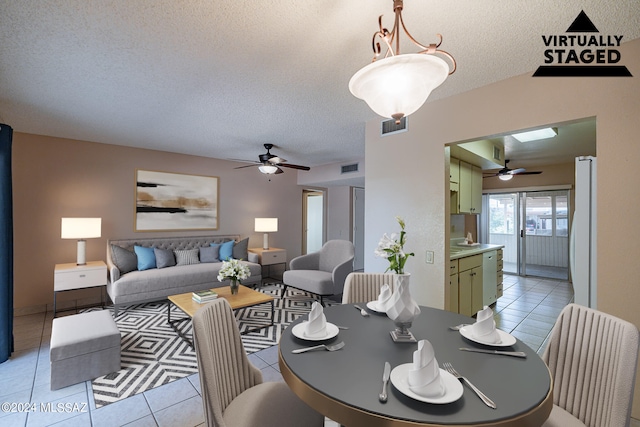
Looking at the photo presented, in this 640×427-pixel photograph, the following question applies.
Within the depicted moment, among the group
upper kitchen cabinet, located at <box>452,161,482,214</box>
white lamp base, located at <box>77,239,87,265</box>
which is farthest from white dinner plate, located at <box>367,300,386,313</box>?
white lamp base, located at <box>77,239,87,265</box>

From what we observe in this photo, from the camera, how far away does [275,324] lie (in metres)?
3.49

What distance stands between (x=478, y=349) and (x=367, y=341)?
1.53 feet

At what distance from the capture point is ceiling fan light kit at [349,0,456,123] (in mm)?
1201

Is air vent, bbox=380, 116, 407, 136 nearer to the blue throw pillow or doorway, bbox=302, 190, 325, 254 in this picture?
the blue throw pillow

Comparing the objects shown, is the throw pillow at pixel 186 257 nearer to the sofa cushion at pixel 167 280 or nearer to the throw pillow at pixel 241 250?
the sofa cushion at pixel 167 280

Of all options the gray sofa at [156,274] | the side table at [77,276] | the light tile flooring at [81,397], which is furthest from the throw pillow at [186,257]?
the light tile flooring at [81,397]

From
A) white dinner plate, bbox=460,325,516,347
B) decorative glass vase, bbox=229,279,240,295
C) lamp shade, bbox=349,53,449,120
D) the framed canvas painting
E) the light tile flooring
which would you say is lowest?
the light tile flooring

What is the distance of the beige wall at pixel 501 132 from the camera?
1.79 m

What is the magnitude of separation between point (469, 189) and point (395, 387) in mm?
4023

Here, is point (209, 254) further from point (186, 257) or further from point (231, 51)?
point (231, 51)

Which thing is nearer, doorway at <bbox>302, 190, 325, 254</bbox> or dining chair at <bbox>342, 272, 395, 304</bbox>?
dining chair at <bbox>342, 272, 395, 304</bbox>

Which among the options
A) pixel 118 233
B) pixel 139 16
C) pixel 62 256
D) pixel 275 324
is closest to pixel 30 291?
pixel 62 256

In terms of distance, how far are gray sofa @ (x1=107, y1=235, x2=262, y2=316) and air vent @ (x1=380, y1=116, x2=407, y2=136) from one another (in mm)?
3309

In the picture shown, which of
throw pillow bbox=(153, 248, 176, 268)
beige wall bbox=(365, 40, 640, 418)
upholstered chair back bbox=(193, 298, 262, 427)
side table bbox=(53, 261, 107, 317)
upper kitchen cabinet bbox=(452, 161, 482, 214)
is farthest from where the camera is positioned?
throw pillow bbox=(153, 248, 176, 268)
